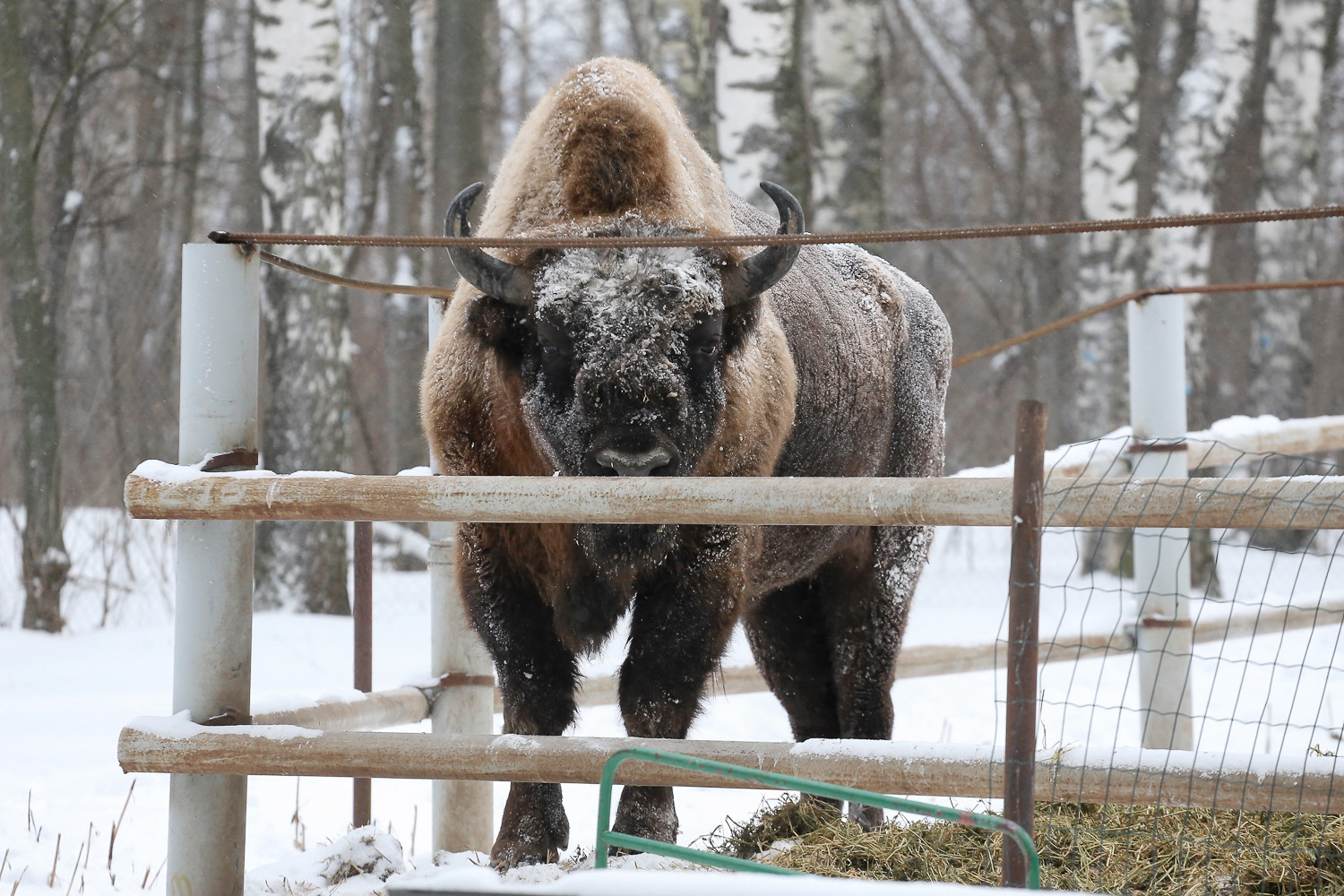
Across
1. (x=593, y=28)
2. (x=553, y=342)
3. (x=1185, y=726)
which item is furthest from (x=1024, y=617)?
(x=593, y=28)

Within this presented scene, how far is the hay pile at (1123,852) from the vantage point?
10.1 feet

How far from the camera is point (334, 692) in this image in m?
3.88

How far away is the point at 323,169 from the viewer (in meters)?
9.55

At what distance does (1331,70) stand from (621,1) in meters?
9.80

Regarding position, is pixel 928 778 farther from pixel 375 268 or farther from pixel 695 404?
pixel 375 268

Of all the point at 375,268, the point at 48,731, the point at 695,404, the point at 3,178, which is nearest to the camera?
the point at 695,404

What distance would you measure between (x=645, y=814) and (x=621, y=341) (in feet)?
4.51

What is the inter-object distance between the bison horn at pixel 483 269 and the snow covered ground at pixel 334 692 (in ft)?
4.04

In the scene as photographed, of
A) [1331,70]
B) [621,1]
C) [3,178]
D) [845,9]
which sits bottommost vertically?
[3,178]

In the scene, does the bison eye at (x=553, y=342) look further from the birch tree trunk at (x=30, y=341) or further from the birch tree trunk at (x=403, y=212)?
the birch tree trunk at (x=403, y=212)

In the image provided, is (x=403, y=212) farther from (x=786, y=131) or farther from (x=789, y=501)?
(x=789, y=501)

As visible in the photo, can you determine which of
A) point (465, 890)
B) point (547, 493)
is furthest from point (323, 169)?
point (465, 890)

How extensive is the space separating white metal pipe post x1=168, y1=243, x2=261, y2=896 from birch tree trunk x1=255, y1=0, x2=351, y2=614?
6466 millimetres

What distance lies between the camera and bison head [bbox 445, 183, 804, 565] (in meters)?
3.46
